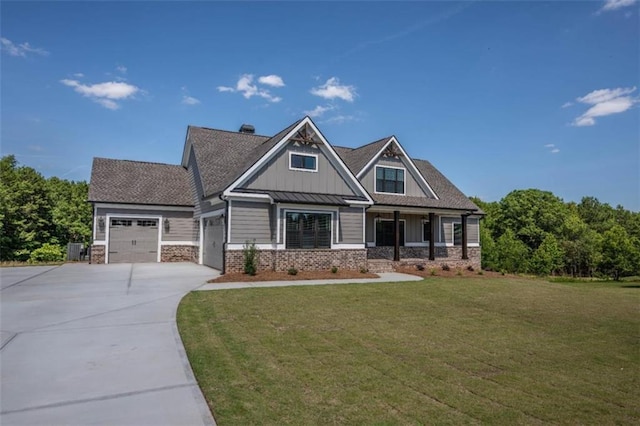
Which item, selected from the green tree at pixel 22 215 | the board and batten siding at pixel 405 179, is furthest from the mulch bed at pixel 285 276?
the green tree at pixel 22 215

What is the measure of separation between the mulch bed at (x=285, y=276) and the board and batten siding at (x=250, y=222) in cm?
151

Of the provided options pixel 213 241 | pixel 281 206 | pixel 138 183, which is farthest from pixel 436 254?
pixel 138 183

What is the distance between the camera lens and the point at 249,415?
3.73 metres

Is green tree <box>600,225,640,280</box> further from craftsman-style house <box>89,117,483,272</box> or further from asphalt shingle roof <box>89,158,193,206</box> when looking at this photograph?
asphalt shingle roof <box>89,158,193,206</box>

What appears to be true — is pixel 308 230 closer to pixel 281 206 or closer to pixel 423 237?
pixel 281 206

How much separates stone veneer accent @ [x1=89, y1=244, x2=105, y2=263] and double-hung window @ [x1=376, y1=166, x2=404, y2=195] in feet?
50.2

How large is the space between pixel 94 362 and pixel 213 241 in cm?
1318

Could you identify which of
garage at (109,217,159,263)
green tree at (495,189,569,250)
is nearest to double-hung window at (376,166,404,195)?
garage at (109,217,159,263)

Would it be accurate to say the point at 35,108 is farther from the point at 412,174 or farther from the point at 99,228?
the point at 412,174

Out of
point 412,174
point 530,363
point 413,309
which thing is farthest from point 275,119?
point 530,363

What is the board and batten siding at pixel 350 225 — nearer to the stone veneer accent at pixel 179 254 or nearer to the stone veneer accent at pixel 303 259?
the stone veneer accent at pixel 303 259

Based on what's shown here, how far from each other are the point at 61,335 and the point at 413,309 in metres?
7.53

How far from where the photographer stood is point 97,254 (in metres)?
19.7

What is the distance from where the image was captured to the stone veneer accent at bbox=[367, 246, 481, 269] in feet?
69.1
